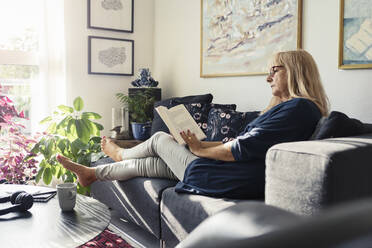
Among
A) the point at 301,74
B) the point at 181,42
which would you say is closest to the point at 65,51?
the point at 181,42

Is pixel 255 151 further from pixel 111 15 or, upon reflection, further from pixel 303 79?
pixel 111 15

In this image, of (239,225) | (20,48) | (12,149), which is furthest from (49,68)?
(239,225)

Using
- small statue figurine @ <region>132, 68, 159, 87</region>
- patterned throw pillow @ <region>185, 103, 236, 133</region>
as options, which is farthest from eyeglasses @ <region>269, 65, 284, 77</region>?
small statue figurine @ <region>132, 68, 159, 87</region>

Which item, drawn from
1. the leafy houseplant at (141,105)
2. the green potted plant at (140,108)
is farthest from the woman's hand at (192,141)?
the leafy houseplant at (141,105)

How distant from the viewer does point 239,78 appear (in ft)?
9.75

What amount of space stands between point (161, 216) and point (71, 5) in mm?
2436

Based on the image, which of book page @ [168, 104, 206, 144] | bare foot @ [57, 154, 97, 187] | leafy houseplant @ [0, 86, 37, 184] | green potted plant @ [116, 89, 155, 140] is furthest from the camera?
green potted plant @ [116, 89, 155, 140]

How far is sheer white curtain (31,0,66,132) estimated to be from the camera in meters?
3.59

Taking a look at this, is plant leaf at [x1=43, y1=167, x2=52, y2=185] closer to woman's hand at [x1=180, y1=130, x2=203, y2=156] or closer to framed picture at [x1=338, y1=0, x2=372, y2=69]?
woman's hand at [x1=180, y1=130, x2=203, y2=156]

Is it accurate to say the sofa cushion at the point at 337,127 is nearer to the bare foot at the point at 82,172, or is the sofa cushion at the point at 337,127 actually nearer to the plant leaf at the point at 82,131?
the bare foot at the point at 82,172

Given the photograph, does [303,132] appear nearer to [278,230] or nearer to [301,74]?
[301,74]

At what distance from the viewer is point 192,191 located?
1.89m

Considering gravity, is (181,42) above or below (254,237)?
above

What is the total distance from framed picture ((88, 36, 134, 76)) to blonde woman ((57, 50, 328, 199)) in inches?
67.3
